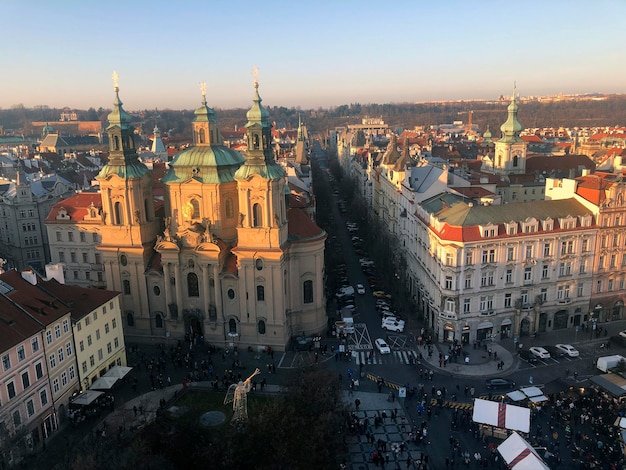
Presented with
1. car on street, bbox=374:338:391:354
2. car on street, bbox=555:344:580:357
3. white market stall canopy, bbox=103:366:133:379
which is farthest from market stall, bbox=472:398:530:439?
white market stall canopy, bbox=103:366:133:379

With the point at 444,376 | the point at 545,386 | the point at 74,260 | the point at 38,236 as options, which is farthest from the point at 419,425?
the point at 38,236

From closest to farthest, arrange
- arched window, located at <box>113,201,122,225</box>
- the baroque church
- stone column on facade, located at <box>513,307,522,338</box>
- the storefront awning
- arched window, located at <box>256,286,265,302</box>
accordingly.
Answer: the storefront awning, the baroque church, arched window, located at <box>256,286,265,302</box>, arched window, located at <box>113,201,122,225</box>, stone column on facade, located at <box>513,307,522,338</box>

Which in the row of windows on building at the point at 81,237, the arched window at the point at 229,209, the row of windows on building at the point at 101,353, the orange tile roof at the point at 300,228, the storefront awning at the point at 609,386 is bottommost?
the storefront awning at the point at 609,386

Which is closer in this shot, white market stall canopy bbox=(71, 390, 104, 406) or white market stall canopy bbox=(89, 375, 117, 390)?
white market stall canopy bbox=(71, 390, 104, 406)

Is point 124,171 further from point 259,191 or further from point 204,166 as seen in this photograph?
point 259,191

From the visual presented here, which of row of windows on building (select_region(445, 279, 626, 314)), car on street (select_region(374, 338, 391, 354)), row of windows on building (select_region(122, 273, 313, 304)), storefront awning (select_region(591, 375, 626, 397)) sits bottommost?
car on street (select_region(374, 338, 391, 354))

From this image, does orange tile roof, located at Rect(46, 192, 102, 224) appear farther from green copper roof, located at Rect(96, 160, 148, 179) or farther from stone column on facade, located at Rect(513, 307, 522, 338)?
stone column on facade, located at Rect(513, 307, 522, 338)

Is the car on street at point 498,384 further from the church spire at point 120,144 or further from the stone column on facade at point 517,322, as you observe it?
the church spire at point 120,144

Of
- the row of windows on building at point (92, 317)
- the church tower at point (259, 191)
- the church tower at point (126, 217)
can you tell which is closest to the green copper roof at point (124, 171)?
the church tower at point (126, 217)
